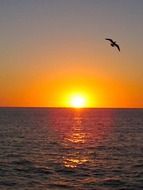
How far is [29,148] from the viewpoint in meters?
79.5

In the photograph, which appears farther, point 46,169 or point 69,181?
point 46,169

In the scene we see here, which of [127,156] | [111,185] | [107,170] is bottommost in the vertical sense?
[111,185]

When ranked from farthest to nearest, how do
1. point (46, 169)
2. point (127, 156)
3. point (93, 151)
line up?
point (93, 151)
point (127, 156)
point (46, 169)

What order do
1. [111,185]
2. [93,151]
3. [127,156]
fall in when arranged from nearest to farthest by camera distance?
[111,185]
[127,156]
[93,151]

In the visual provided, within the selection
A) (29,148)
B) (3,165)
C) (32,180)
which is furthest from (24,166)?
(29,148)

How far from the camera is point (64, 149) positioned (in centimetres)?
8050

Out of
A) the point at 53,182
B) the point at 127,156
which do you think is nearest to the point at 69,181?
the point at 53,182

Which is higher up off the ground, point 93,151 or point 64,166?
point 93,151

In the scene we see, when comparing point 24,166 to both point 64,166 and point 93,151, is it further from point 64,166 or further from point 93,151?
point 93,151

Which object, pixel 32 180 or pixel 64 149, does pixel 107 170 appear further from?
pixel 64 149

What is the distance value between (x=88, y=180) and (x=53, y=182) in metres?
4.01

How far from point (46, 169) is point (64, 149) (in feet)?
82.5

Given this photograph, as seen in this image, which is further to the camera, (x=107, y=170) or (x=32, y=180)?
(x=107, y=170)

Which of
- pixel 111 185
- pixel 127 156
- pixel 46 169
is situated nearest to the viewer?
pixel 111 185
